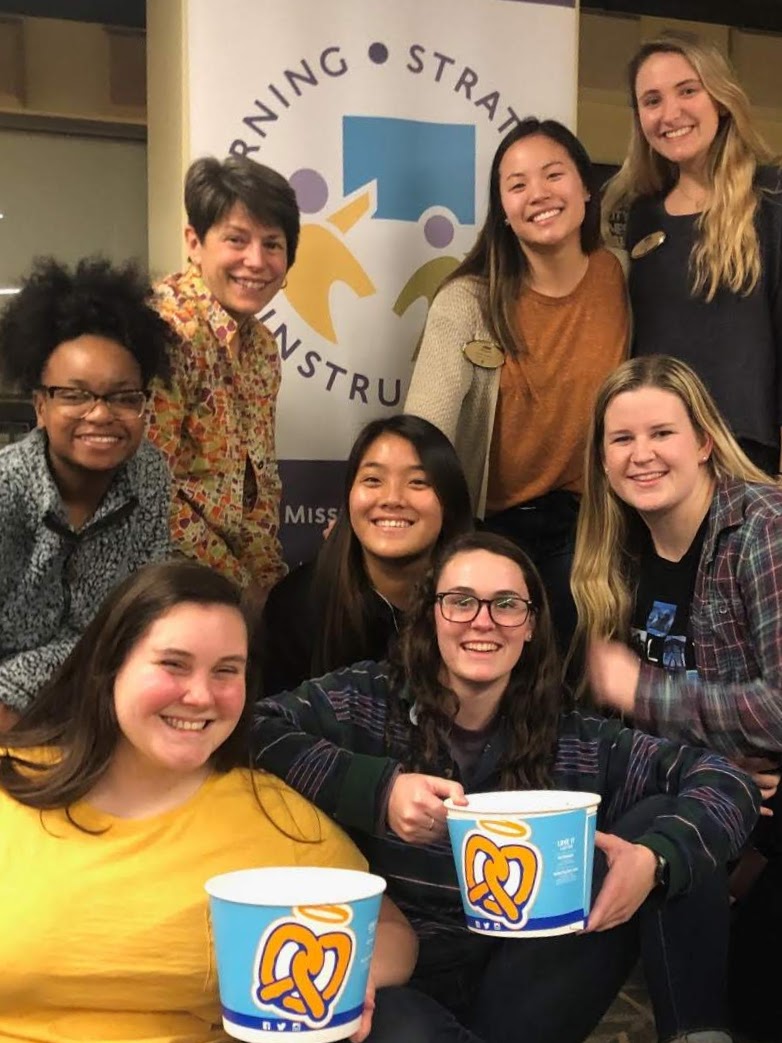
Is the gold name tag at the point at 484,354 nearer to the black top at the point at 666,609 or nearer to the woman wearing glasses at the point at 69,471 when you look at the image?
the black top at the point at 666,609

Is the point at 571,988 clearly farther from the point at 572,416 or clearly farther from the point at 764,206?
the point at 764,206

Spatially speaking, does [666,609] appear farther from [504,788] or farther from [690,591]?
[504,788]

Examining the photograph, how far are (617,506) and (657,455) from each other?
Result: 153mm

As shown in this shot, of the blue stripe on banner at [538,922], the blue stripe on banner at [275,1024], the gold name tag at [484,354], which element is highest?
the gold name tag at [484,354]

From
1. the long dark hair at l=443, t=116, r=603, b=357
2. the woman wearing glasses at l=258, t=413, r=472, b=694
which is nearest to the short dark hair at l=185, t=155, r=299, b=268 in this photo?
the long dark hair at l=443, t=116, r=603, b=357

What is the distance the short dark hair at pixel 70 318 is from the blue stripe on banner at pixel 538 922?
1198 millimetres

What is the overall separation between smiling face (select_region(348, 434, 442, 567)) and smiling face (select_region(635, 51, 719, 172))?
91 centimetres

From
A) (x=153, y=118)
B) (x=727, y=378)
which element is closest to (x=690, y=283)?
(x=727, y=378)

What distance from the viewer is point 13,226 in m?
3.92


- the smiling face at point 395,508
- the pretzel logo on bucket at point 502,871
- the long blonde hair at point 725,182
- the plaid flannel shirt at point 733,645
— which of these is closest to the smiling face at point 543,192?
the long blonde hair at point 725,182

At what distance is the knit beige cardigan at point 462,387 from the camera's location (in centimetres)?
258

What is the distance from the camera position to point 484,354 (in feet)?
8.43

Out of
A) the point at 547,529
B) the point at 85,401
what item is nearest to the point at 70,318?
the point at 85,401

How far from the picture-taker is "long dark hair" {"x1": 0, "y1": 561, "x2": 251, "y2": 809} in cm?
148
